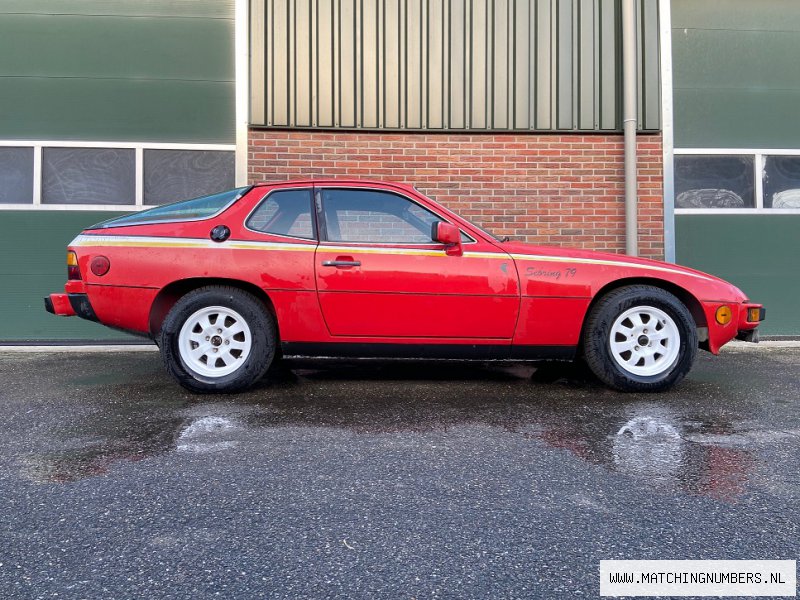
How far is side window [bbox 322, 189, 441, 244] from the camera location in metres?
4.39

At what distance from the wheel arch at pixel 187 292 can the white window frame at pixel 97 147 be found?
3.17 m

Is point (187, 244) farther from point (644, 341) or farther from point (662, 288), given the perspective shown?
point (662, 288)

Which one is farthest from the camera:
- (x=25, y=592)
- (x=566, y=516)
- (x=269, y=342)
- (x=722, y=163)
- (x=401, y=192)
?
(x=722, y=163)

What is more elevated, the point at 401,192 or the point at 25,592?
the point at 401,192

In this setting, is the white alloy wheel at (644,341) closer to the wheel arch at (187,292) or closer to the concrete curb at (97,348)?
the wheel arch at (187,292)

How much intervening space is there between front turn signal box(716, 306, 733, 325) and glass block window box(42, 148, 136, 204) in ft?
19.6

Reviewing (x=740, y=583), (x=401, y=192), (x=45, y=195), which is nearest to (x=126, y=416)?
(x=401, y=192)

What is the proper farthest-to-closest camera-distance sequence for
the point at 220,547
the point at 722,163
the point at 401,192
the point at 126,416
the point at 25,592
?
the point at 722,163 → the point at 401,192 → the point at 126,416 → the point at 220,547 → the point at 25,592

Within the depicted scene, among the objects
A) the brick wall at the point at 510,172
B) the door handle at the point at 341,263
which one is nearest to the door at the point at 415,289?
the door handle at the point at 341,263

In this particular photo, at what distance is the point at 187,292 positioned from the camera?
443cm

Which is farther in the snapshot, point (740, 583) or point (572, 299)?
point (572, 299)

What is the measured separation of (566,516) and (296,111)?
6.11m

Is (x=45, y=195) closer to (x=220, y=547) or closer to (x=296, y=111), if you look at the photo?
(x=296, y=111)

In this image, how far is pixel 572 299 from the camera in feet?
14.1
